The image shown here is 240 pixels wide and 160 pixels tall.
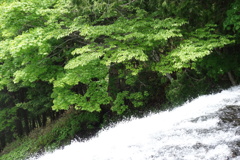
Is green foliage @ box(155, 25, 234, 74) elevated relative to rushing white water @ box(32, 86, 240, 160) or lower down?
elevated

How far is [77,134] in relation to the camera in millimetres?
12609

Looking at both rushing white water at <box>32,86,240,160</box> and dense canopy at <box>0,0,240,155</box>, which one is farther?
dense canopy at <box>0,0,240,155</box>

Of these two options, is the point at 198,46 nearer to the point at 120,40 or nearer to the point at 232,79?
the point at 120,40

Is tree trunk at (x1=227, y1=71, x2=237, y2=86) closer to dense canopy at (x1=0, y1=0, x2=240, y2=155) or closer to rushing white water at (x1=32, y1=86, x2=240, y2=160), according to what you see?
dense canopy at (x1=0, y1=0, x2=240, y2=155)

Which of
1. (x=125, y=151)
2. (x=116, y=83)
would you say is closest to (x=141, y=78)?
(x=116, y=83)

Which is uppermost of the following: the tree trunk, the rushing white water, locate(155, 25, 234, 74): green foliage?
locate(155, 25, 234, 74): green foliage

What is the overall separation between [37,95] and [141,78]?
904 cm

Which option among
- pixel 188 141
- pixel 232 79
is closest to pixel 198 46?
pixel 232 79

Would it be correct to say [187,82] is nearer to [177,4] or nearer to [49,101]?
[177,4]

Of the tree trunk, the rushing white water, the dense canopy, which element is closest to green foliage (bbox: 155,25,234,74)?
the dense canopy

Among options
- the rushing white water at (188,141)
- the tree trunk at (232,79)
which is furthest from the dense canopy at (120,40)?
the rushing white water at (188,141)

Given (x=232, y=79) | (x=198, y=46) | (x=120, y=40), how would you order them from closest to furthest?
(x=198, y=46)
(x=120, y=40)
(x=232, y=79)

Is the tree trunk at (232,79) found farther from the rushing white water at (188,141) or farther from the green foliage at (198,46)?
the rushing white water at (188,141)

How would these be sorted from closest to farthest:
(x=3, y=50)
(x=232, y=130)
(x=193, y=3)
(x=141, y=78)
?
(x=232, y=130) → (x=193, y=3) → (x=3, y=50) → (x=141, y=78)
